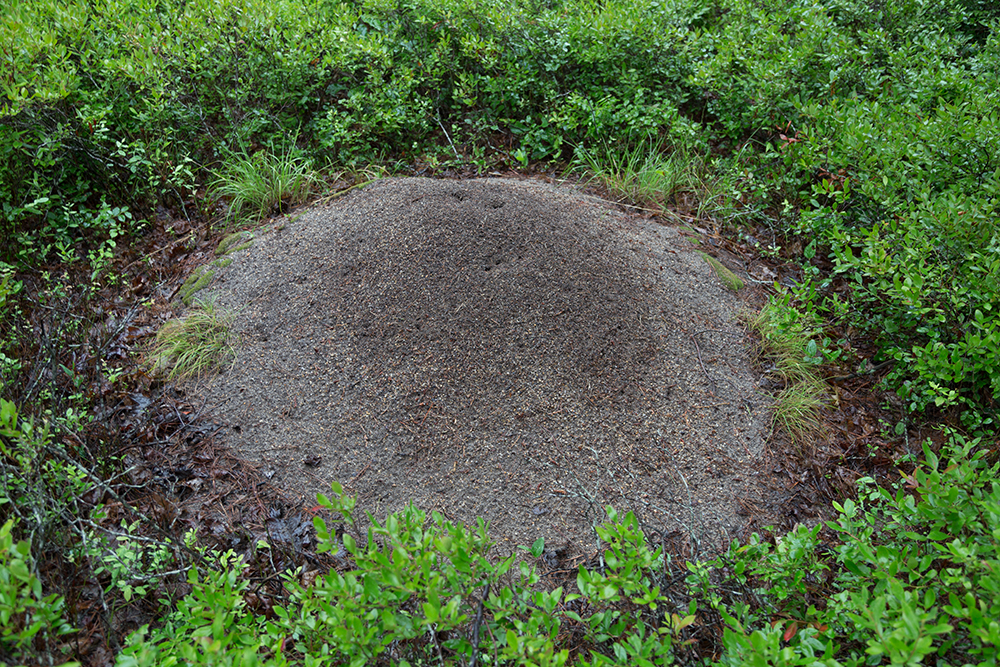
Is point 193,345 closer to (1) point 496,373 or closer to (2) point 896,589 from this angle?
(1) point 496,373

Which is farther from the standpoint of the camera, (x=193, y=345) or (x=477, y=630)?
(x=193, y=345)

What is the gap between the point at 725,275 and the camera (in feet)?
11.6

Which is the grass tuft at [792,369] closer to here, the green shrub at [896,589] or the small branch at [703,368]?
the small branch at [703,368]

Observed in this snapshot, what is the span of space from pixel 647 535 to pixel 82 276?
3.67 meters

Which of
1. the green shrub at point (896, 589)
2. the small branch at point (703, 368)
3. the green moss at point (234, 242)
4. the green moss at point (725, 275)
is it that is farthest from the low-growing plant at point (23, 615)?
the green moss at point (725, 275)

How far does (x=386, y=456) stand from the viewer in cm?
263

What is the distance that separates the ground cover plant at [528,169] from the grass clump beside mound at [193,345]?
0.53 ft

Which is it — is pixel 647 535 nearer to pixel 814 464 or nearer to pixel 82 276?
pixel 814 464

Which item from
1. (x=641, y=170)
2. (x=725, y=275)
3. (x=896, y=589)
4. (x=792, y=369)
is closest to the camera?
(x=896, y=589)

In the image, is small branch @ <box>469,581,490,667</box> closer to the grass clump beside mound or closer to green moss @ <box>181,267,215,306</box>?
the grass clump beside mound

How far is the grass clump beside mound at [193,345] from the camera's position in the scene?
3045 millimetres

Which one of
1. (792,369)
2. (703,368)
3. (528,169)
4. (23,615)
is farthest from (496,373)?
(528,169)

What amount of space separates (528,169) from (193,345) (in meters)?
2.71

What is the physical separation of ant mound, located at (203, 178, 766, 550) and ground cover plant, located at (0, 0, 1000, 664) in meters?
0.30
